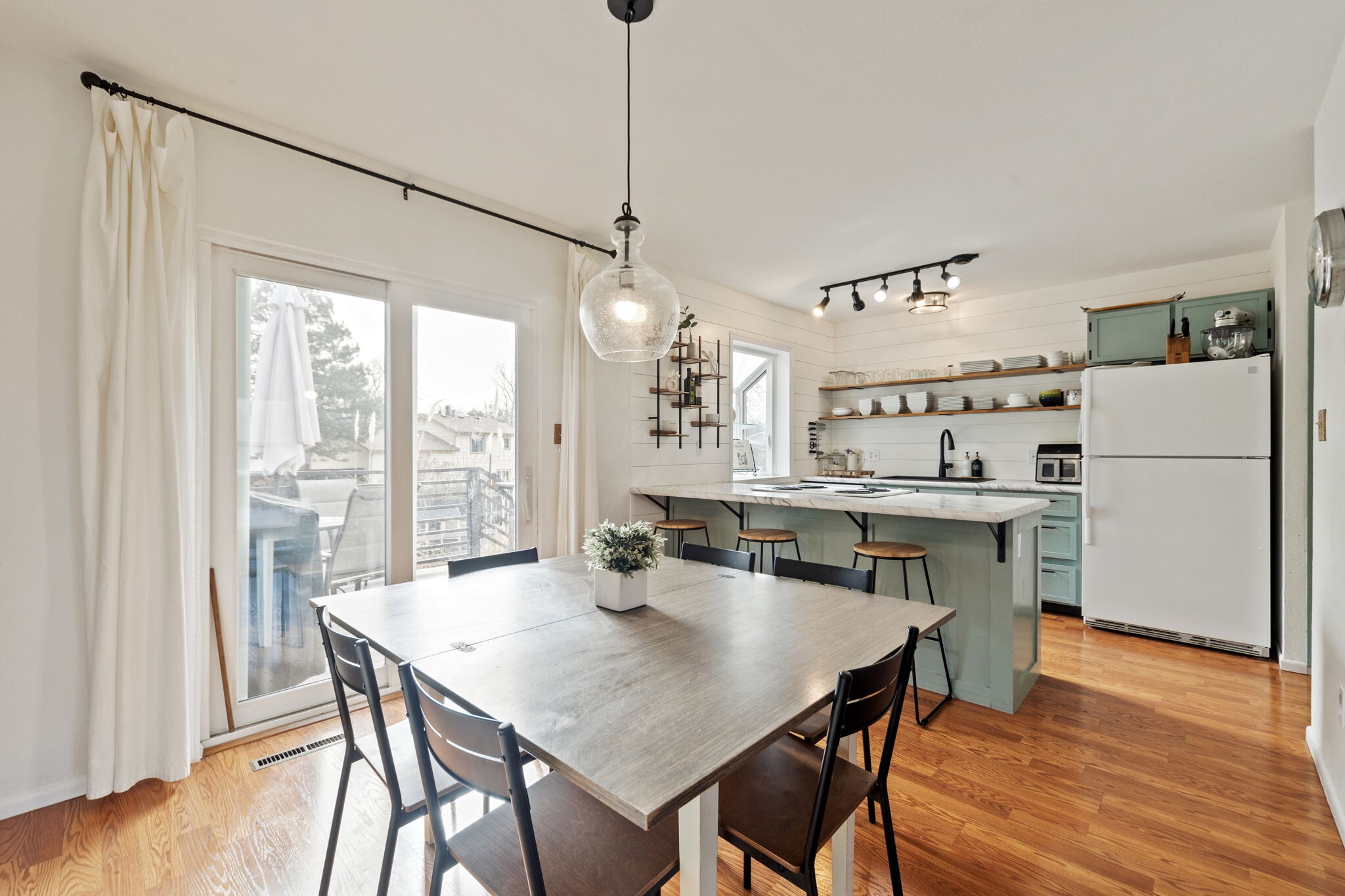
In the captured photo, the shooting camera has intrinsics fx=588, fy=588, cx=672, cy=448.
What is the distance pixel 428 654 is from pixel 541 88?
1.97 metres

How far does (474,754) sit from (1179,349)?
15.2 ft

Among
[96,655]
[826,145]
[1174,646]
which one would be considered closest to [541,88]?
[826,145]

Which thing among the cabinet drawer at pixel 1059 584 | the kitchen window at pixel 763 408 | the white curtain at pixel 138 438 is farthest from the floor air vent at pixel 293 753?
the cabinet drawer at pixel 1059 584

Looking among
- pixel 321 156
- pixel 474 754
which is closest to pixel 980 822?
pixel 474 754

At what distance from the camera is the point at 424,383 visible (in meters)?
3.03

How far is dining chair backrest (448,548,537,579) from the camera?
230 cm

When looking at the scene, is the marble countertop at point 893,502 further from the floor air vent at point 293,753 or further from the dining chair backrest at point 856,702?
the floor air vent at point 293,753

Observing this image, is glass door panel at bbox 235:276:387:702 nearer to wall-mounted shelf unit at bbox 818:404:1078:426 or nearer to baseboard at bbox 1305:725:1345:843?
baseboard at bbox 1305:725:1345:843

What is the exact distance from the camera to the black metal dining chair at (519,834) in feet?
3.23

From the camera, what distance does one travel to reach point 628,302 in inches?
72.7

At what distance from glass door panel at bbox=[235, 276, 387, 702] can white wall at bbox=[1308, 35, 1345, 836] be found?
144 inches

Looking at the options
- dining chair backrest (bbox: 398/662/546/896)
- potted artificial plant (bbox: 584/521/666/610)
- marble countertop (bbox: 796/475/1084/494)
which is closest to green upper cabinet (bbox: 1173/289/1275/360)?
marble countertop (bbox: 796/475/1084/494)

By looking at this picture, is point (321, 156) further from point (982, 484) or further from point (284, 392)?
point (982, 484)

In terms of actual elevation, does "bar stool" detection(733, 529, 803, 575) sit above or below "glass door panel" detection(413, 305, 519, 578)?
below
